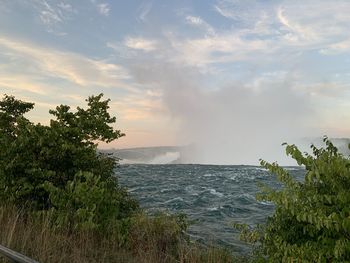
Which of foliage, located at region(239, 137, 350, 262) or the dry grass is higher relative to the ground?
foliage, located at region(239, 137, 350, 262)

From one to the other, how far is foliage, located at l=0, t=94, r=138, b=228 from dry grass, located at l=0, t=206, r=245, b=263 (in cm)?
45

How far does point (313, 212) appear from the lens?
→ 227 inches

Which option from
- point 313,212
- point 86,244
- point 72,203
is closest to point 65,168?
point 72,203

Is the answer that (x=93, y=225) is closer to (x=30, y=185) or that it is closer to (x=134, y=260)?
(x=134, y=260)

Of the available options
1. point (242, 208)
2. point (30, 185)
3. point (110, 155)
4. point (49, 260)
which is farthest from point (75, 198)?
point (242, 208)

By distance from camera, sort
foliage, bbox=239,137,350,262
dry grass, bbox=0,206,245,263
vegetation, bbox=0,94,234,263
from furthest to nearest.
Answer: vegetation, bbox=0,94,234,263
dry grass, bbox=0,206,245,263
foliage, bbox=239,137,350,262

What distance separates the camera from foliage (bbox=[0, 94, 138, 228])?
9539mm

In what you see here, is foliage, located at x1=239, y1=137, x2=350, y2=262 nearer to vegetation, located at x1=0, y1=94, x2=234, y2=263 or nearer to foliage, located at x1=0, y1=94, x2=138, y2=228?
vegetation, located at x1=0, y1=94, x2=234, y2=263

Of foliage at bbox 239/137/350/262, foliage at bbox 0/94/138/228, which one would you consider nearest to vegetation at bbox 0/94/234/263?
foliage at bbox 0/94/138/228

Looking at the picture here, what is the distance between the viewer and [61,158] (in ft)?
37.9

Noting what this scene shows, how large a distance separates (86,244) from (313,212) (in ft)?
15.0

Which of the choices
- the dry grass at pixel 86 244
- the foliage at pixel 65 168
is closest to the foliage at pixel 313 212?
the dry grass at pixel 86 244

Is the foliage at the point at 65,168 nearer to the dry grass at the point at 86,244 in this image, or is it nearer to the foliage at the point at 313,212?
the dry grass at the point at 86,244

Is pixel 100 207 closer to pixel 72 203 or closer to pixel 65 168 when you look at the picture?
pixel 72 203
